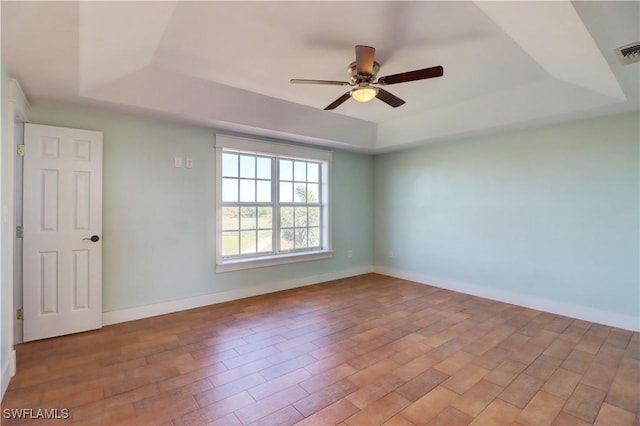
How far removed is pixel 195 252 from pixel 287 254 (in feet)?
4.58

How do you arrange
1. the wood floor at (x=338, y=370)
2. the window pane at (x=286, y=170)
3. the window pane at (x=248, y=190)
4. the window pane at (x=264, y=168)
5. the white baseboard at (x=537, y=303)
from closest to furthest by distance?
1. the wood floor at (x=338, y=370)
2. the white baseboard at (x=537, y=303)
3. the window pane at (x=248, y=190)
4. the window pane at (x=264, y=168)
5. the window pane at (x=286, y=170)

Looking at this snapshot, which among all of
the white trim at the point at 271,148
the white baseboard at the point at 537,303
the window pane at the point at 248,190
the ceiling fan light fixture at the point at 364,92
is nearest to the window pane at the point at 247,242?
the window pane at the point at 248,190

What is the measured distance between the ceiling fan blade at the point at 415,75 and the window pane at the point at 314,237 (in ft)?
10.2

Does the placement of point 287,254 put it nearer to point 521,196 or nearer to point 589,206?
point 521,196

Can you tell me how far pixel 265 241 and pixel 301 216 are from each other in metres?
0.77

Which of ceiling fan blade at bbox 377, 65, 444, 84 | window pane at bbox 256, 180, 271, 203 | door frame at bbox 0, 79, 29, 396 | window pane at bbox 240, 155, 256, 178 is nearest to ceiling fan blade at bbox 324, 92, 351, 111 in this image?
ceiling fan blade at bbox 377, 65, 444, 84

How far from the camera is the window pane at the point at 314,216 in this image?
16.8 ft

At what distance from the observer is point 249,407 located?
6.29ft

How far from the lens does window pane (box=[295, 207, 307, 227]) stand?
494 centimetres

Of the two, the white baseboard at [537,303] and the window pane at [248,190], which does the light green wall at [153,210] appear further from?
the white baseboard at [537,303]

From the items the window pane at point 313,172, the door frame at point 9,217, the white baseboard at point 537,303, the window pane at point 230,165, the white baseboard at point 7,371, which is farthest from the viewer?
the window pane at point 313,172

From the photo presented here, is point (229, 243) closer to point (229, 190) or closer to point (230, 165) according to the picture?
point (229, 190)

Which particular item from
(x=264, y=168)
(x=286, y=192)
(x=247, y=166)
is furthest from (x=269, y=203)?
(x=247, y=166)

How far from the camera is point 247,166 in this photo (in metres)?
4.33
